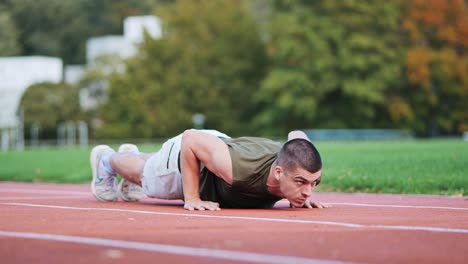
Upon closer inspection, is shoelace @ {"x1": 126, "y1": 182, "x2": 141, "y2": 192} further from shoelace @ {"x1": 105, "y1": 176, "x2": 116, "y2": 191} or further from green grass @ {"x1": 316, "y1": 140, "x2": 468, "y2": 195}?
green grass @ {"x1": 316, "y1": 140, "x2": 468, "y2": 195}

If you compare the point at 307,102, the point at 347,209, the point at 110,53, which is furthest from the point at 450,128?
the point at 347,209

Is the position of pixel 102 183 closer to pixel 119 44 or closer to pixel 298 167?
pixel 298 167

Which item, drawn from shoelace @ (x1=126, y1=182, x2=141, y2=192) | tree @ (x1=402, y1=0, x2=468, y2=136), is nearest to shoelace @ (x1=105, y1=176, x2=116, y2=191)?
shoelace @ (x1=126, y1=182, x2=141, y2=192)

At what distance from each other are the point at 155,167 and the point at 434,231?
10.8ft

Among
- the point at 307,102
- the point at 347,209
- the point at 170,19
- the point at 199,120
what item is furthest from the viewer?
the point at 170,19

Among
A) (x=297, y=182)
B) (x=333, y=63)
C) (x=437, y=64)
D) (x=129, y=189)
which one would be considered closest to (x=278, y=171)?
(x=297, y=182)

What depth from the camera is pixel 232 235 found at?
5988 mm

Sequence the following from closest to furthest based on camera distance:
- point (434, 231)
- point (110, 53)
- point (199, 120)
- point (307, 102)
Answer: point (434, 231) < point (307, 102) < point (199, 120) < point (110, 53)

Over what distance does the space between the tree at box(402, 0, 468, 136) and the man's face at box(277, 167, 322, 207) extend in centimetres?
4770

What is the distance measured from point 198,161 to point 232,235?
89.7 inches

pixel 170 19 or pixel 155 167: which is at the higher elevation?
pixel 170 19

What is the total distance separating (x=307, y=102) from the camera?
54781 mm

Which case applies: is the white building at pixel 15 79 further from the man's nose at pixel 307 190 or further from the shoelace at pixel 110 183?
the man's nose at pixel 307 190

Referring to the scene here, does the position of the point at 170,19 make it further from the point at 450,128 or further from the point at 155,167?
the point at 155,167
